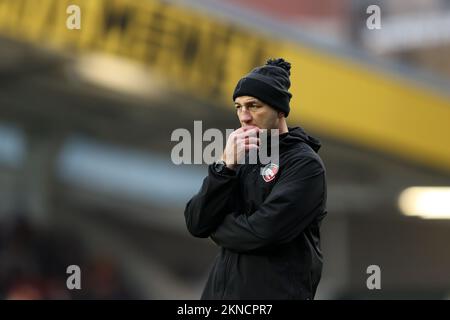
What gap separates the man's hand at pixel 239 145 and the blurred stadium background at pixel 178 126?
5387mm

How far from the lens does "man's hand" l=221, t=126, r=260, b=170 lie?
372 centimetres

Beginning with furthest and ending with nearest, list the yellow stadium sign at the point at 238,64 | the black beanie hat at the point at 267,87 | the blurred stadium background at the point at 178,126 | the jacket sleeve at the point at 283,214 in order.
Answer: the blurred stadium background at the point at 178,126
the yellow stadium sign at the point at 238,64
the black beanie hat at the point at 267,87
the jacket sleeve at the point at 283,214

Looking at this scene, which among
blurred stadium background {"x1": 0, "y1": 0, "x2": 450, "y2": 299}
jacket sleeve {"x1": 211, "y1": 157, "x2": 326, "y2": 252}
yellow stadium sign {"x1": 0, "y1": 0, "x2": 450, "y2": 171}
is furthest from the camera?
blurred stadium background {"x1": 0, "y1": 0, "x2": 450, "y2": 299}

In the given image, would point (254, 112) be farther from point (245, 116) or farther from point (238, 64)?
point (238, 64)

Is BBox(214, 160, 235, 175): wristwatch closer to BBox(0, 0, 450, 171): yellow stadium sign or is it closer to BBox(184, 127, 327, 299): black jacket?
BBox(184, 127, 327, 299): black jacket

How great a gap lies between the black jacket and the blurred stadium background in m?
5.25

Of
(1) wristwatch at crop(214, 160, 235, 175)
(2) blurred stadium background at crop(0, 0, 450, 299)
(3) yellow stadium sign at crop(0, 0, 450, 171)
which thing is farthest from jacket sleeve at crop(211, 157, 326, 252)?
(3) yellow stadium sign at crop(0, 0, 450, 171)

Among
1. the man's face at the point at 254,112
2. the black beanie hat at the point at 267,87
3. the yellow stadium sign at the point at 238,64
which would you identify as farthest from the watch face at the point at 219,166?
the yellow stadium sign at the point at 238,64

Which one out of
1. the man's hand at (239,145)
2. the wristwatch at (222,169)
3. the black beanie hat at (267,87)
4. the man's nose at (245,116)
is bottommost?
Answer: the wristwatch at (222,169)

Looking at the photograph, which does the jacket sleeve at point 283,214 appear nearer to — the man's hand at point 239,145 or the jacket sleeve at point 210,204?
Result: the jacket sleeve at point 210,204

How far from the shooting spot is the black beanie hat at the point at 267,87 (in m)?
3.80

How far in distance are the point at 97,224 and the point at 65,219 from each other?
595mm

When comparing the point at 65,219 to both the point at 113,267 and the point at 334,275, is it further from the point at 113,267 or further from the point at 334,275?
the point at 334,275
